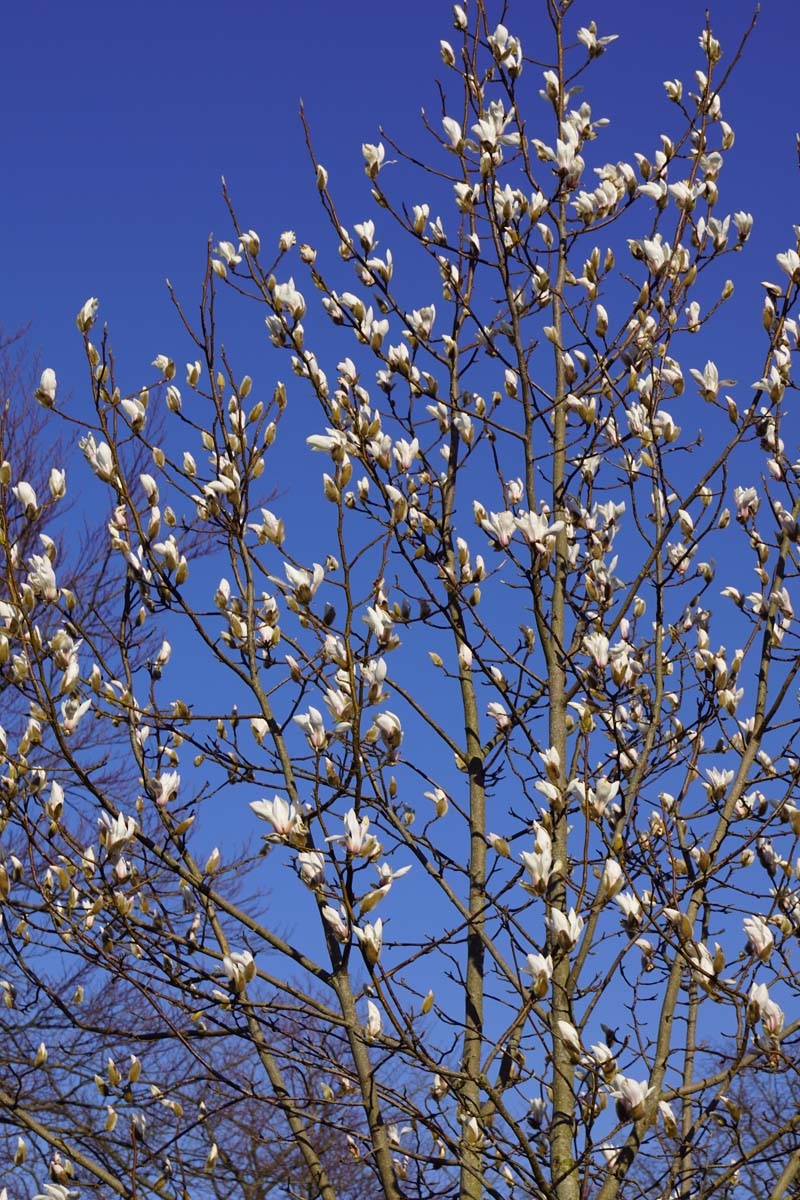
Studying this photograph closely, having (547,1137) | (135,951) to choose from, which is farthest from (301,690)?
(547,1137)

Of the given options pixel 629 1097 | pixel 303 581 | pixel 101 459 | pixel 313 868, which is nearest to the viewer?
pixel 629 1097

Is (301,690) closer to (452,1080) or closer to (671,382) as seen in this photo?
(452,1080)

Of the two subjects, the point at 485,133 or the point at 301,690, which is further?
the point at 485,133

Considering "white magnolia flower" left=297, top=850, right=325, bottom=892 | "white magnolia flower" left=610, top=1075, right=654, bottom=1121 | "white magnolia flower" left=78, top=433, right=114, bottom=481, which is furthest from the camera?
"white magnolia flower" left=78, top=433, right=114, bottom=481

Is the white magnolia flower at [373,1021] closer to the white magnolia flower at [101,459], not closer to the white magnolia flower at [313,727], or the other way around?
the white magnolia flower at [313,727]

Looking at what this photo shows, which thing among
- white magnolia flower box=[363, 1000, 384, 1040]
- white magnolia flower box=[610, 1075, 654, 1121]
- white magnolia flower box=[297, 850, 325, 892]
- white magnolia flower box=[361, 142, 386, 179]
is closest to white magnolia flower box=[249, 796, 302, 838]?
white magnolia flower box=[297, 850, 325, 892]

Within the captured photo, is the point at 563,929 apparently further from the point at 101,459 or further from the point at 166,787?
the point at 101,459

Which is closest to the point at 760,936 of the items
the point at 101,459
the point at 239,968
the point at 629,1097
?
the point at 629,1097

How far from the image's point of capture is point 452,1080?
308cm

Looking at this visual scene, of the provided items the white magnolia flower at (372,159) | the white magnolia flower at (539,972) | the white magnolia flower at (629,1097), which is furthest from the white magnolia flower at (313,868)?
the white magnolia flower at (372,159)

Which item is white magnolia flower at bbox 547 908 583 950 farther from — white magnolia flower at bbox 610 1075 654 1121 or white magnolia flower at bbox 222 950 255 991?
white magnolia flower at bbox 222 950 255 991

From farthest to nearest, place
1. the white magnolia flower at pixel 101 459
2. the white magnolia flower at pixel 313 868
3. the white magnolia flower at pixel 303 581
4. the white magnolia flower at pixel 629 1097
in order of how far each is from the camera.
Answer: the white magnolia flower at pixel 101 459 < the white magnolia flower at pixel 303 581 < the white magnolia flower at pixel 313 868 < the white magnolia flower at pixel 629 1097

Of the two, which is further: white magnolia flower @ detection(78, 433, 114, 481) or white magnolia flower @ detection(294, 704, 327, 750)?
white magnolia flower @ detection(78, 433, 114, 481)

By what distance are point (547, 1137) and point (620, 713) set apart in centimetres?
147
